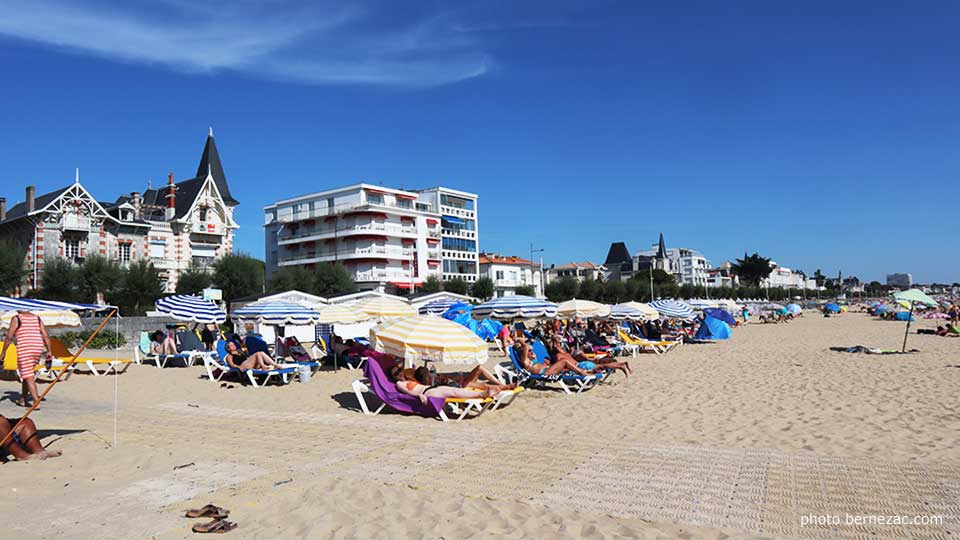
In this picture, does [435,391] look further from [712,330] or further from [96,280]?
[96,280]

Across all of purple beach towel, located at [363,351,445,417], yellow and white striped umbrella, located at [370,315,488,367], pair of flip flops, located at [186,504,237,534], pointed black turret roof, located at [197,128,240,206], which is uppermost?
pointed black turret roof, located at [197,128,240,206]

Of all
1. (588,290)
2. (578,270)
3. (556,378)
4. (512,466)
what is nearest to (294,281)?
(588,290)

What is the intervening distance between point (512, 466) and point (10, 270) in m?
38.2

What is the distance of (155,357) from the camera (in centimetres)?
1805

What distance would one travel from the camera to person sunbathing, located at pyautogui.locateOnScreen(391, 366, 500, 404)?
29.1 feet

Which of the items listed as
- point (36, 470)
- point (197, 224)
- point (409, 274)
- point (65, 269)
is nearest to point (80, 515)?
point (36, 470)

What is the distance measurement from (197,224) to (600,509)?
48571 millimetres

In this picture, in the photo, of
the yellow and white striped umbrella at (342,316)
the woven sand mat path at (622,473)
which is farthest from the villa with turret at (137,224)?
the woven sand mat path at (622,473)

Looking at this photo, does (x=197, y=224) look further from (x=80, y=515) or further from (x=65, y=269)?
(x=80, y=515)

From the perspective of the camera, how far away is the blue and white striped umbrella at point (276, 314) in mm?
16516

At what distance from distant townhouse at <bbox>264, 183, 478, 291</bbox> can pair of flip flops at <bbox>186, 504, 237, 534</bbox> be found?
51793mm

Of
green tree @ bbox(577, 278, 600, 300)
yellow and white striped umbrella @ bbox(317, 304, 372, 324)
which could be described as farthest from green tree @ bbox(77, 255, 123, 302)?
green tree @ bbox(577, 278, 600, 300)

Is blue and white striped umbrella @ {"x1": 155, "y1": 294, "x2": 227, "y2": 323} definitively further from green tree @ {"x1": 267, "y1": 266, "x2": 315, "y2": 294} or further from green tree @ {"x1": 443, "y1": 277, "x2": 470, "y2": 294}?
green tree @ {"x1": 443, "y1": 277, "x2": 470, "y2": 294}

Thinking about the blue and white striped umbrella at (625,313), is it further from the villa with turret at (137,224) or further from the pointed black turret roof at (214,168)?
the pointed black turret roof at (214,168)
